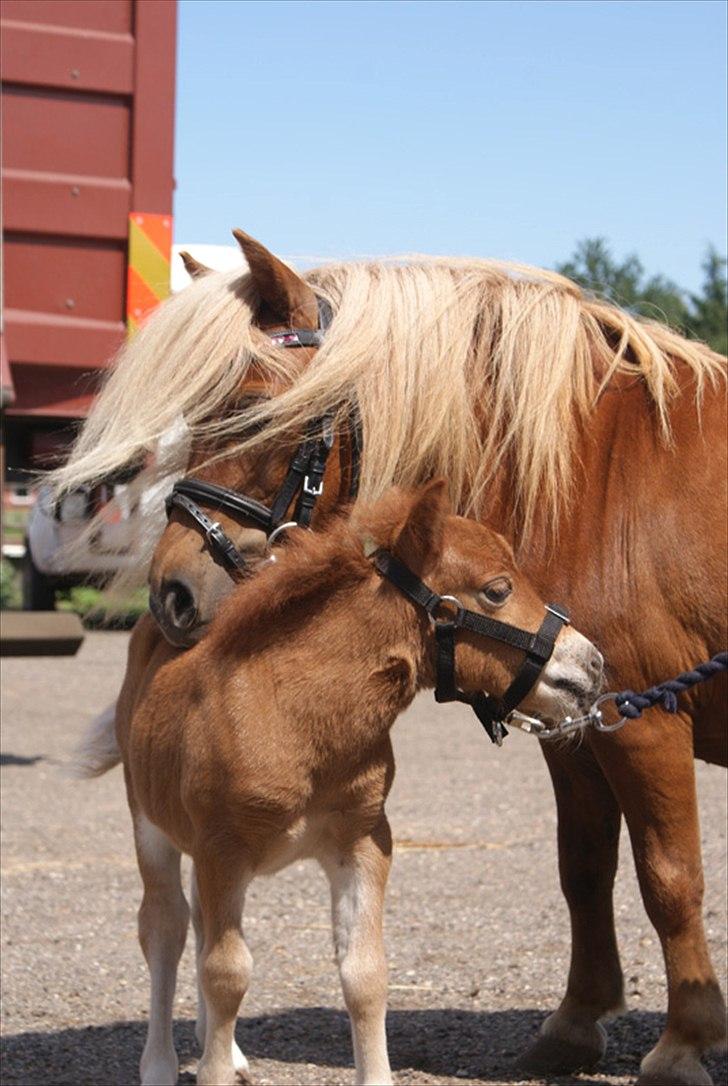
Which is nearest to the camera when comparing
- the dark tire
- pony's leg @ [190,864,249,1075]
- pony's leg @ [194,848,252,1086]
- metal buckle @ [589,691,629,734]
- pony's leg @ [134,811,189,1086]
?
pony's leg @ [194,848,252,1086]

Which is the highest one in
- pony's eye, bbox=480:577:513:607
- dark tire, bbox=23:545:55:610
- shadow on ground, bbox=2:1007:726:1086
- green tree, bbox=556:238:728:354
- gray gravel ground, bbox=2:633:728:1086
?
pony's eye, bbox=480:577:513:607

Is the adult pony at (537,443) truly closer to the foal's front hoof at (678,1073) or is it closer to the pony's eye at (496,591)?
the foal's front hoof at (678,1073)

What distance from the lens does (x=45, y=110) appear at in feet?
28.7

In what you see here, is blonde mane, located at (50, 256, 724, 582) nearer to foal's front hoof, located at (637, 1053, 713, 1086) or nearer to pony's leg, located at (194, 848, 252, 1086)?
pony's leg, located at (194, 848, 252, 1086)

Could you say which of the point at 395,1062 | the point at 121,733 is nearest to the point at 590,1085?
the point at 395,1062

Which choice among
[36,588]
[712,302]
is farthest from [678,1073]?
[712,302]

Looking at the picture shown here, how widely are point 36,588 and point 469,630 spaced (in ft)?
29.4

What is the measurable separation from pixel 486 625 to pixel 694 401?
0.82 m

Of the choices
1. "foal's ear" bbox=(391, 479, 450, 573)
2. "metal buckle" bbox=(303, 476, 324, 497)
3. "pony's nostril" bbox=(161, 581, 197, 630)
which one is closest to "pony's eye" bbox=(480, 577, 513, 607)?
"foal's ear" bbox=(391, 479, 450, 573)

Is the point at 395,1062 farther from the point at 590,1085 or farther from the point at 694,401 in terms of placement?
the point at 694,401

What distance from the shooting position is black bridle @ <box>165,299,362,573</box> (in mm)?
3035

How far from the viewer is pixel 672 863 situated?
3.22 meters

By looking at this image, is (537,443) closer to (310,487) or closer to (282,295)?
(310,487)

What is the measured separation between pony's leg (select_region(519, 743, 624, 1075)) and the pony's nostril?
3.66 ft
